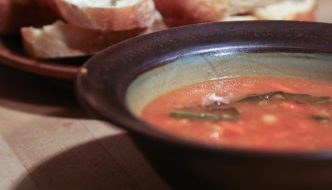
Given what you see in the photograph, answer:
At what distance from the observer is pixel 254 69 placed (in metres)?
1.32

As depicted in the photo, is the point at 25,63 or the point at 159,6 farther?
the point at 159,6

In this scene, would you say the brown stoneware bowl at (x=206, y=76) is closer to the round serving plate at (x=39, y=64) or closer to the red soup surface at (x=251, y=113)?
→ the red soup surface at (x=251, y=113)

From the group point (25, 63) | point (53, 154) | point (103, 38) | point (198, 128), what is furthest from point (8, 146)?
point (198, 128)

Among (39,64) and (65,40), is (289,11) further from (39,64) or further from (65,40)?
(39,64)

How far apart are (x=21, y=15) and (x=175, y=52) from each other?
86 cm

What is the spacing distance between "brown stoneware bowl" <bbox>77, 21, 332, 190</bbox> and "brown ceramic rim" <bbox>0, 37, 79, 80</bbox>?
418 mm

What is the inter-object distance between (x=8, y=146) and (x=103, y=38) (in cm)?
47

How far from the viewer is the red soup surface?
1025 mm

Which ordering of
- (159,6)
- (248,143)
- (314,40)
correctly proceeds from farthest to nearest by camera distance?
(159,6) → (314,40) → (248,143)

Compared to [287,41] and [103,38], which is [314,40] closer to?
[287,41]

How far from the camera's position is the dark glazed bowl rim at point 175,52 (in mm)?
856

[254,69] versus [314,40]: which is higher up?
[314,40]

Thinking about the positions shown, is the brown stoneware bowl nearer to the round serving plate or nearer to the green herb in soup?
the green herb in soup

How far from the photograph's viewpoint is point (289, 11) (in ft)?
6.73
